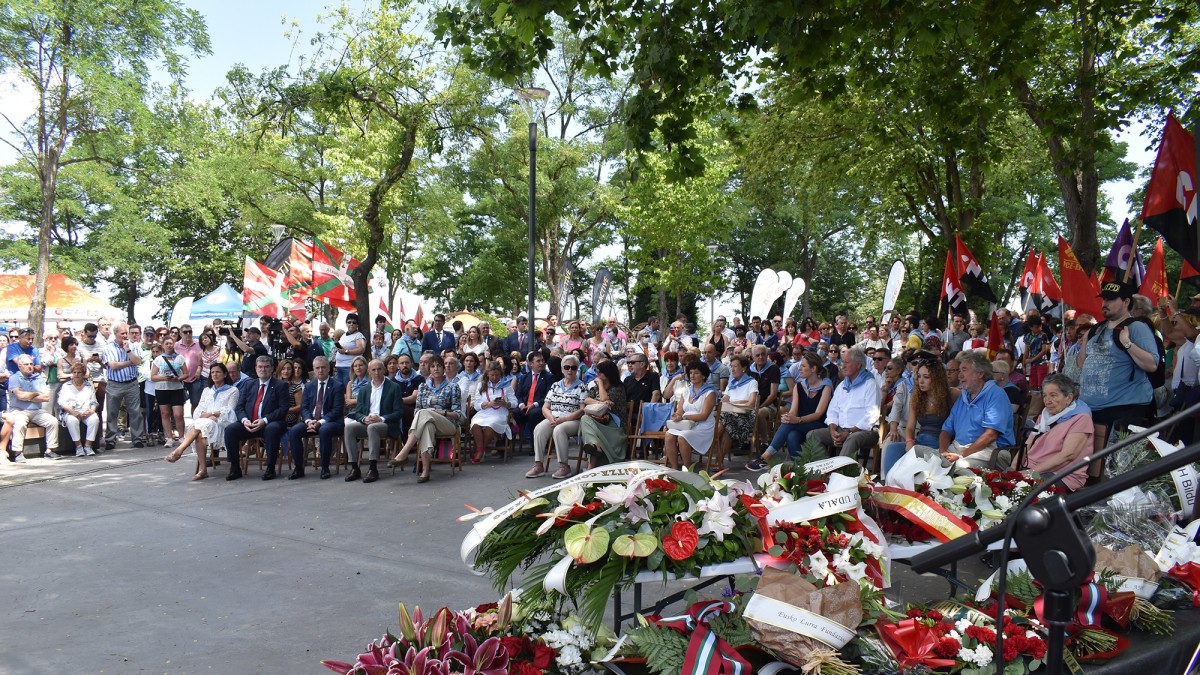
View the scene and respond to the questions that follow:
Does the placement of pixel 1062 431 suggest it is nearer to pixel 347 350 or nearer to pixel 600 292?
pixel 347 350

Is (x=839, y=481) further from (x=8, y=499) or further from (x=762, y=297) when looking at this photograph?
(x=762, y=297)

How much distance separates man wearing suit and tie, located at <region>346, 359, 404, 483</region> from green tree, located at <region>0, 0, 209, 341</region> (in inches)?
615

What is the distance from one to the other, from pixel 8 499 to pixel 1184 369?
11806 millimetres

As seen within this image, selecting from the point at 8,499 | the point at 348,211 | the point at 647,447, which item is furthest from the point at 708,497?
the point at 348,211

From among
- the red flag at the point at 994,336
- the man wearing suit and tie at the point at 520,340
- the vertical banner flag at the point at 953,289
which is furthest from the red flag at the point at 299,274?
the red flag at the point at 994,336

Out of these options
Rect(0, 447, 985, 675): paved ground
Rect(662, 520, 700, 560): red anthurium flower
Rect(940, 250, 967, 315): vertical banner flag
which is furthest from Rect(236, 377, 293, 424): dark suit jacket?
Rect(940, 250, 967, 315): vertical banner flag

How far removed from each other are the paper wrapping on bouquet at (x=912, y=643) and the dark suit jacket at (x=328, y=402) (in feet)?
26.6

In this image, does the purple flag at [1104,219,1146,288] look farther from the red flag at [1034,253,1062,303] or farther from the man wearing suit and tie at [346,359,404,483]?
the man wearing suit and tie at [346,359,404,483]

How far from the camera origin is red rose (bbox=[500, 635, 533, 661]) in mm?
2855

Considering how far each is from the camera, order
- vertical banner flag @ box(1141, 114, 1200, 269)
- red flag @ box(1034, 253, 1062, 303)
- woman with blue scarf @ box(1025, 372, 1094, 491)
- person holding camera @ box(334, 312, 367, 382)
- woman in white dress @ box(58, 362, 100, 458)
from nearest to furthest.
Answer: woman with blue scarf @ box(1025, 372, 1094, 491) < vertical banner flag @ box(1141, 114, 1200, 269) < woman in white dress @ box(58, 362, 100, 458) < person holding camera @ box(334, 312, 367, 382) < red flag @ box(1034, 253, 1062, 303)

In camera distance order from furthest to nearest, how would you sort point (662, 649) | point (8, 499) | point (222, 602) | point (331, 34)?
point (331, 34)
point (8, 499)
point (222, 602)
point (662, 649)

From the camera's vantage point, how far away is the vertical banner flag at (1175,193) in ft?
24.6

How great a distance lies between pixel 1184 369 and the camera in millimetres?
7477

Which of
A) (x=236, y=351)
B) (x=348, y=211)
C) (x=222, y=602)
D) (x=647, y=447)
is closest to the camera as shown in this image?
(x=222, y=602)
